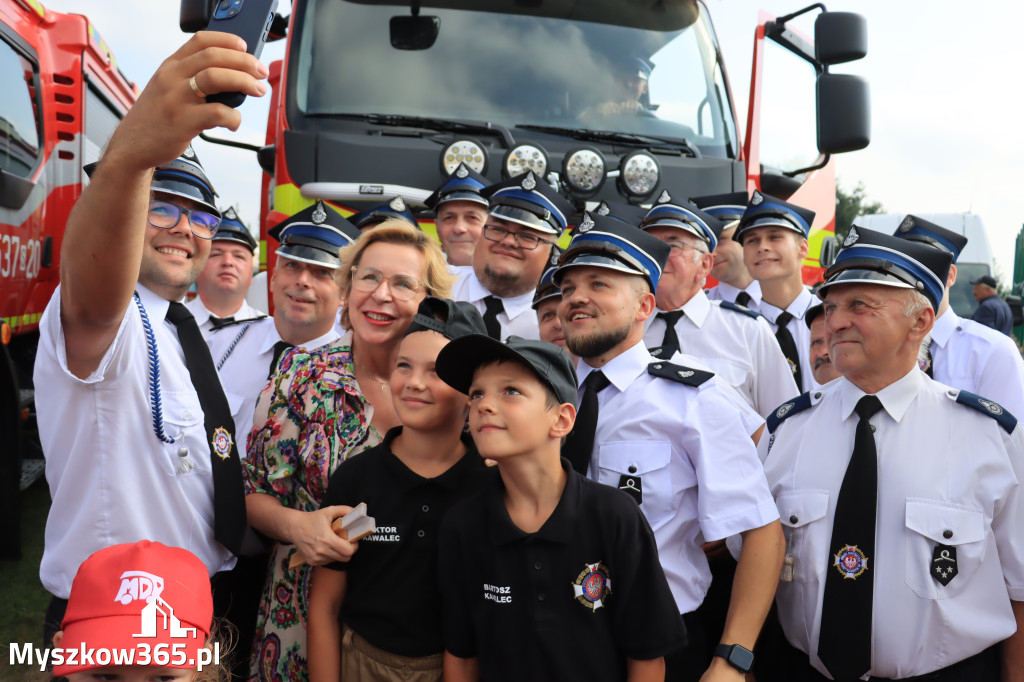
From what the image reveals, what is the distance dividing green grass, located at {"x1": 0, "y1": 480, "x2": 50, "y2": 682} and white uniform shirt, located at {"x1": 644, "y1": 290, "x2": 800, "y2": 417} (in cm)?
330

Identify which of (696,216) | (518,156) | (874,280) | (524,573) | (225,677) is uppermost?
(518,156)

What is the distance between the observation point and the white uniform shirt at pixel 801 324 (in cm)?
426

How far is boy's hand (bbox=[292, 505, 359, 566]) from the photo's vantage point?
2.13 meters

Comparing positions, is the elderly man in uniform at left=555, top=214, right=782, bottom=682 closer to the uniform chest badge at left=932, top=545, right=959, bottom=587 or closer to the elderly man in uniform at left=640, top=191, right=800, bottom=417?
the uniform chest badge at left=932, top=545, right=959, bottom=587

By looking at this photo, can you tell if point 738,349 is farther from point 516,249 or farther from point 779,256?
point 516,249

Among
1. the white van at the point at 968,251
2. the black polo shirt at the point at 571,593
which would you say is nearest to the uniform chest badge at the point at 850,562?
the black polo shirt at the point at 571,593

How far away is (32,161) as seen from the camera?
5504 mm

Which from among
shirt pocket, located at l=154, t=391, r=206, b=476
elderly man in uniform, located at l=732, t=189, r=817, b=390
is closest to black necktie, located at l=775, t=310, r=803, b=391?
elderly man in uniform, located at l=732, t=189, r=817, b=390

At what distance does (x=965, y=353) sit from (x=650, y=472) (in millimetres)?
1754

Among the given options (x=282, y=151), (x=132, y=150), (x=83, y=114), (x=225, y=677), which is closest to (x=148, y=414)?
(x=225, y=677)

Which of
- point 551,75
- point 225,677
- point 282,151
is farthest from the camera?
point 551,75

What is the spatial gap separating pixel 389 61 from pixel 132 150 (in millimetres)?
3458

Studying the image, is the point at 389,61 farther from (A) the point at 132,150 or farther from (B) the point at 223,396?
(A) the point at 132,150

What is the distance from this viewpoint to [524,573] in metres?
2.08
